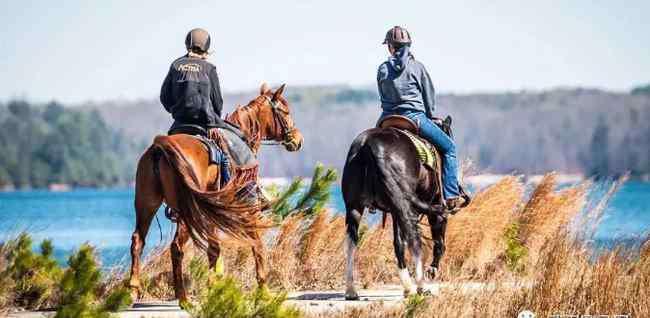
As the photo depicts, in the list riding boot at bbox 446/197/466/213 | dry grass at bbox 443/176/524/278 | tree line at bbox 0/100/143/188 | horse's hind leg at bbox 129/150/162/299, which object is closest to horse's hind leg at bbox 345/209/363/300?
riding boot at bbox 446/197/466/213

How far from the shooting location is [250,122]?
13.0 m

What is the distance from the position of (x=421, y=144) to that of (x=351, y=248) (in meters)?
1.26

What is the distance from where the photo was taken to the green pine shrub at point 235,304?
32.4 feet

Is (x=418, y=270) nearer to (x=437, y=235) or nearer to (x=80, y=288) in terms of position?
(x=437, y=235)

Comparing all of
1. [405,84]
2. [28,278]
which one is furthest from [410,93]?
[28,278]

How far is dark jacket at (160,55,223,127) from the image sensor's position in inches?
471

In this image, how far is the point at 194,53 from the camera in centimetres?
1225

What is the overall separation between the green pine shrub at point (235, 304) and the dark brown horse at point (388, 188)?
2304 mm

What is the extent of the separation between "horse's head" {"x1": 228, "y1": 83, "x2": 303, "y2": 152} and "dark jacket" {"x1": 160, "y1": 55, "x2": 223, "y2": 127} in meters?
0.83

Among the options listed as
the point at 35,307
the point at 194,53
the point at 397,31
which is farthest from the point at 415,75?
the point at 35,307

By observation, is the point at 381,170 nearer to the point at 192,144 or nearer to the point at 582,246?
the point at 192,144

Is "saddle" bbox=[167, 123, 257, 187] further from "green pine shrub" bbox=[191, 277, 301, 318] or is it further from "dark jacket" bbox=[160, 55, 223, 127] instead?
"green pine shrub" bbox=[191, 277, 301, 318]

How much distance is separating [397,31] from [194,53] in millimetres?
2162

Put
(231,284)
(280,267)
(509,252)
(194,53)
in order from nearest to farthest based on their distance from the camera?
1. (231,284)
2. (194,53)
3. (280,267)
4. (509,252)
